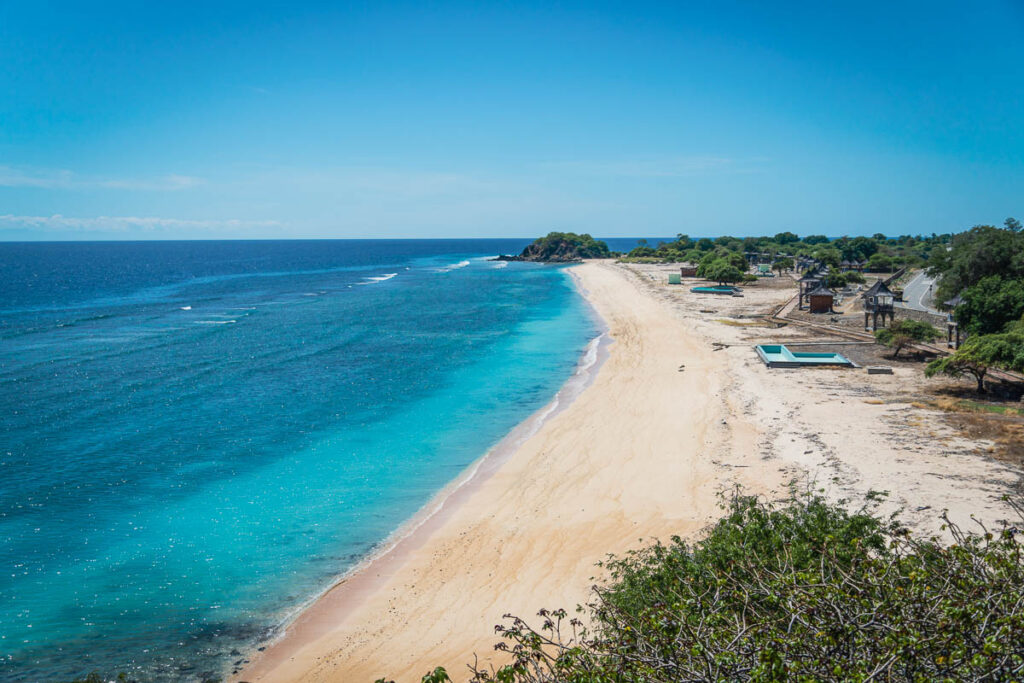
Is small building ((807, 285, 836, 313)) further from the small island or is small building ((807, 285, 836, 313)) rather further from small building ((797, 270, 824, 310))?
the small island

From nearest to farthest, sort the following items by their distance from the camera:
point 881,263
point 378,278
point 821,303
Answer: point 821,303, point 881,263, point 378,278

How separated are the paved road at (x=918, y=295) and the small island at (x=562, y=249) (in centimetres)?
8566

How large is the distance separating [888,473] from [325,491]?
16597 mm

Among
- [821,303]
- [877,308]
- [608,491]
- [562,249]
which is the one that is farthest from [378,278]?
[608,491]

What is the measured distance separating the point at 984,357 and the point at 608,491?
1536cm

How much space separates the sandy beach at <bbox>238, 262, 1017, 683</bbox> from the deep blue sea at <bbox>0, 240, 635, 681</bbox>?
155 cm

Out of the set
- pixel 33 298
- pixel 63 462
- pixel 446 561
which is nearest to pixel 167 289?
pixel 33 298

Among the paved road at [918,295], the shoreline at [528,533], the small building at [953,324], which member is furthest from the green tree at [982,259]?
the shoreline at [528,533]

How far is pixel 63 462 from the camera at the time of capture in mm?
21953

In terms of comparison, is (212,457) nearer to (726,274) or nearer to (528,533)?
(528,533)

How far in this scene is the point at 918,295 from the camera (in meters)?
50.9

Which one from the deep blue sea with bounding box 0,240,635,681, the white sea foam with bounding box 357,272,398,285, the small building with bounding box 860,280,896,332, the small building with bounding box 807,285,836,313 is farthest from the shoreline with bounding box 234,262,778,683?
the white sea foam with bounding box 357,272,398,285

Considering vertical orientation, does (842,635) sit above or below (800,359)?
above

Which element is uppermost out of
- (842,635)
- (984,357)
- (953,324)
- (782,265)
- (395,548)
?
(782,265)
